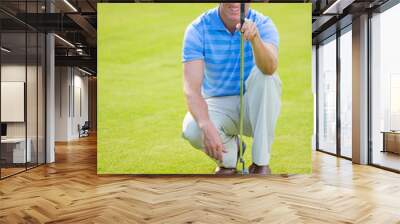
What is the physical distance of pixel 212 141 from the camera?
21.7 ft

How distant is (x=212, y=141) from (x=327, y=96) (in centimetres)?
537

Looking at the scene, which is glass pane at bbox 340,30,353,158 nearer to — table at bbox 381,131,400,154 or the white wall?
table at bbox 381,131,400,154

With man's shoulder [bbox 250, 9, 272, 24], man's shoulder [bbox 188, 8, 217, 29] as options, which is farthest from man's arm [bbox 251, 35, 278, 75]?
man's shoulder [bbox 188, 8, 217, 29]

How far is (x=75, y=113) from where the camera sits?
57.3ft

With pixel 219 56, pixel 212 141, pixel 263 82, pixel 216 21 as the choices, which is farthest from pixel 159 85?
pixel 263 82

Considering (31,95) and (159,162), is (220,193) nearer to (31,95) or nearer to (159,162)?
(159,162)

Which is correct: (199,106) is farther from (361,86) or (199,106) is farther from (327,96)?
(327,96)

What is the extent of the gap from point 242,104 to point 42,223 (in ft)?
11.8

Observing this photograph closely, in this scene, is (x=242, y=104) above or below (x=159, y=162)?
above

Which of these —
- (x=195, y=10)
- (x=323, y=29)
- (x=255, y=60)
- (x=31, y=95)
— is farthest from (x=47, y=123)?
(x=323, y=29)

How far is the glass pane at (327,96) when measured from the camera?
34.0ft

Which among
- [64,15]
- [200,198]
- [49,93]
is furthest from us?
[49,93]

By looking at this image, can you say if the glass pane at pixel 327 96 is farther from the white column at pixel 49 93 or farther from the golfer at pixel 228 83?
the white column at pixel 49 93

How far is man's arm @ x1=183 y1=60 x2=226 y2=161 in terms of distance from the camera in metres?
6.59
